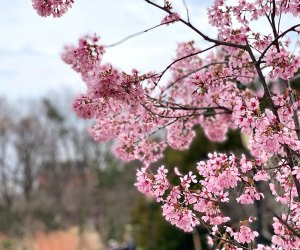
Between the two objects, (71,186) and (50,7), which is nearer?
(50,7)

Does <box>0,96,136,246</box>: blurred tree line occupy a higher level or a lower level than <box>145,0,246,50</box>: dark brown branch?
higher

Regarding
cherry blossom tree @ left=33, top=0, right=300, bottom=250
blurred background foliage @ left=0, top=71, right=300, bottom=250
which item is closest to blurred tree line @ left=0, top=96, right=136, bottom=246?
blurred background foliage @ left=0, top=71, right=300, bottom=250

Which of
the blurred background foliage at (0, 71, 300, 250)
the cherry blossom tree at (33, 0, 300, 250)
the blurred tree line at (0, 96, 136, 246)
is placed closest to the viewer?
the cherry blossom tree at (33, 0, 300, 250)

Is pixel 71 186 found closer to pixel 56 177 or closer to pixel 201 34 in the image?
pixel 56 177

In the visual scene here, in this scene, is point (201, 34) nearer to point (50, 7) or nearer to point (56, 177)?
point (50, 7)

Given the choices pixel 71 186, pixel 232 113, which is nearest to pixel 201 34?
pixel 232 113

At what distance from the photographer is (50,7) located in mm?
2910

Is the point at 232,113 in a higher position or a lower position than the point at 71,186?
lower

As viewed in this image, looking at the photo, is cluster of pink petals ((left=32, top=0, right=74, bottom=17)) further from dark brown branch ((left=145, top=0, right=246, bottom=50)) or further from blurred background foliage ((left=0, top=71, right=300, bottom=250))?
blurred background foliage ((left=0, top=71, right=300, bottom=250))

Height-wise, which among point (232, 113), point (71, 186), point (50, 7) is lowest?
point (232, 113)

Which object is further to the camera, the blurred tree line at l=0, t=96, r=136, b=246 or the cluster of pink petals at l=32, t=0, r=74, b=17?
the blurred tree line at l=0, t=96, r=136, b=246

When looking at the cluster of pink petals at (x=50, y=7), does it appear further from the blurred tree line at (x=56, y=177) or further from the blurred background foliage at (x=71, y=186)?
the blurred tree line at (x=56, y=177)

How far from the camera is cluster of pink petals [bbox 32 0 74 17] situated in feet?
9.51

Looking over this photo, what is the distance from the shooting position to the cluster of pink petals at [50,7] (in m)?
2.90
